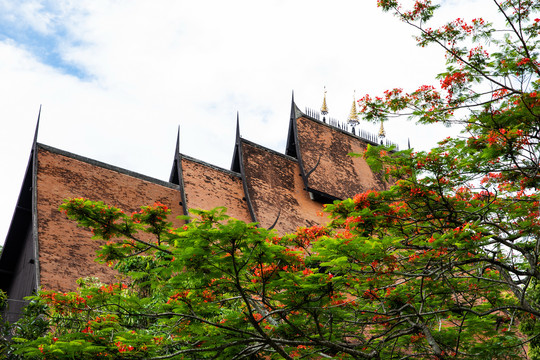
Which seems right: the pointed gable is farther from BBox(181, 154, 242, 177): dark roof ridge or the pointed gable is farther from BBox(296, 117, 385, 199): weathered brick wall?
BBox(181, 154, 242, 177): dark roof ridge

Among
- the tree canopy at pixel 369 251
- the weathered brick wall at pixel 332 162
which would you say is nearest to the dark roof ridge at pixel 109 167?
the weathered brick wall at pixel 332 162

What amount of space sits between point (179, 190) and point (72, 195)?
3.43m

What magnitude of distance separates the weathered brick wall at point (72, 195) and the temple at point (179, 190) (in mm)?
22

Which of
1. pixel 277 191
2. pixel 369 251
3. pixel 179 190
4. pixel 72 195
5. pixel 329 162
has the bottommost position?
pixel 369 251

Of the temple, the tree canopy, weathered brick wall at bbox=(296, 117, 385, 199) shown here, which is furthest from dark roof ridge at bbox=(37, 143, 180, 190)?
the tree canopy

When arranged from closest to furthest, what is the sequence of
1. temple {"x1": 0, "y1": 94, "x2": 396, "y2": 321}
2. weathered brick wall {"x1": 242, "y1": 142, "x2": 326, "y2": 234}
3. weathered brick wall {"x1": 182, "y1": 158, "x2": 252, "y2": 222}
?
temple {"x1": 0, "y1": 94, "x2": 396, "y2": 321}
weathered brick wall {"x1": 182, "y1": 158, "x2": 252, "y2": 222}
weathered brick wall {"x1": 242, "y1": 142, "x2": 326, "y2": 234}

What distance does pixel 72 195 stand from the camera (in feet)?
45.2

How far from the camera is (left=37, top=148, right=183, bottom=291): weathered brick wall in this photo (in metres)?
12.1

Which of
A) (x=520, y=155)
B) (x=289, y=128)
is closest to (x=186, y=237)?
(x=520, y=155)

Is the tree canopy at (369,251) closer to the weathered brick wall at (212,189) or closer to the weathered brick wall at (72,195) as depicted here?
the weathered brick wall at (72,195)

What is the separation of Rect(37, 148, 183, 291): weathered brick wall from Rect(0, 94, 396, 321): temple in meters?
0.02

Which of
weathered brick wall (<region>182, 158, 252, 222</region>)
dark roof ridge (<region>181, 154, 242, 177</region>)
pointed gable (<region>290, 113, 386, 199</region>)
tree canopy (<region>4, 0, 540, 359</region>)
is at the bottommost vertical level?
tree canopy (<region>4, 0, 540, 359</region>)

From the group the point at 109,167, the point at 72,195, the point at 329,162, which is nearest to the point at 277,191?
the point at 329,162

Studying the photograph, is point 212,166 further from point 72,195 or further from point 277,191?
point 72,195
